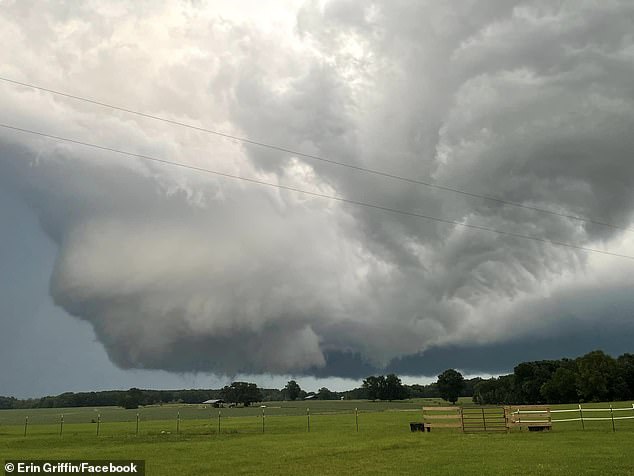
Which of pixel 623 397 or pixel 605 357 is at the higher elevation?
pixel 605 357

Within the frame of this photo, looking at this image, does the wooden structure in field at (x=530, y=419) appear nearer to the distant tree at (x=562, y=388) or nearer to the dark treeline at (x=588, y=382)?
the dark treeline at (x=588, y=382)

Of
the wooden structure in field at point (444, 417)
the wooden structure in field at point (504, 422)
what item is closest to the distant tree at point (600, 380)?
the wooden structure in field at point (504, 422)

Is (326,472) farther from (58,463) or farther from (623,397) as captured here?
(623,397)

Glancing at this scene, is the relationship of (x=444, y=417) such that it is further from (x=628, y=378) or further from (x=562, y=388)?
(x=562, y=388)

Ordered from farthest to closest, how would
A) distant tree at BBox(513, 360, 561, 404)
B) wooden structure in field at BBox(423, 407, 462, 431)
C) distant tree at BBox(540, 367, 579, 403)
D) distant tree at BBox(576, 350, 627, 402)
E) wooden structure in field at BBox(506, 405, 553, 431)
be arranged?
distant tree at BBox(513, 360, 561, 404), distant tree at BBox(540, 367, 579, 403), distant tree at BBox(576, 350, 627, 402), wooden structure in field at BBox(423, 407, 462, 431), wooden structure in field at BBox(506, 405, 553, 431)

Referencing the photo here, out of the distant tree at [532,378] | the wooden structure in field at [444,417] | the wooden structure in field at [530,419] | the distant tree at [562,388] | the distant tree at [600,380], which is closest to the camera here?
the wooden structure in field at [530,419]

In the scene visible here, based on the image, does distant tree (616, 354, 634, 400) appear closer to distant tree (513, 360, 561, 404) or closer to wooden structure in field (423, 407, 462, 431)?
distant tree (513, 360, 561, 404)

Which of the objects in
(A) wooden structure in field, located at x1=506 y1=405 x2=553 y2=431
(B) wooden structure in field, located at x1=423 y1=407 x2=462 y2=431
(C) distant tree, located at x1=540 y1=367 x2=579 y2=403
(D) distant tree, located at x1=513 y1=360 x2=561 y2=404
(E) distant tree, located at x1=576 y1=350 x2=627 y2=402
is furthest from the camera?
(D) distant tree, located at x1=513 y1=360 x2=561 y2=404

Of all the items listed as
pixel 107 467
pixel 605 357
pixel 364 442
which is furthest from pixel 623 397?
pixel 107 467

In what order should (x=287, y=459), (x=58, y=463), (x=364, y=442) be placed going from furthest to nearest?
(x=364, y=442) < (x=287, y=459) < (x=58, y=463)

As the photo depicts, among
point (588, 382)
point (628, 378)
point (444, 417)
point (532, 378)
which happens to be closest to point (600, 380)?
point (588, 382)

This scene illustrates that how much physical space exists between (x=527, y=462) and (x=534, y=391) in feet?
555

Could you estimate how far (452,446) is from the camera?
1271 inches

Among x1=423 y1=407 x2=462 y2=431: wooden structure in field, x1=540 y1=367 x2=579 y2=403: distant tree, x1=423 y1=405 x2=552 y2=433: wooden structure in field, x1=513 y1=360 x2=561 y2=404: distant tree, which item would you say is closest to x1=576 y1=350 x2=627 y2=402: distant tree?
x1=540 y1=367 x2=579 y2=403: distant tree
